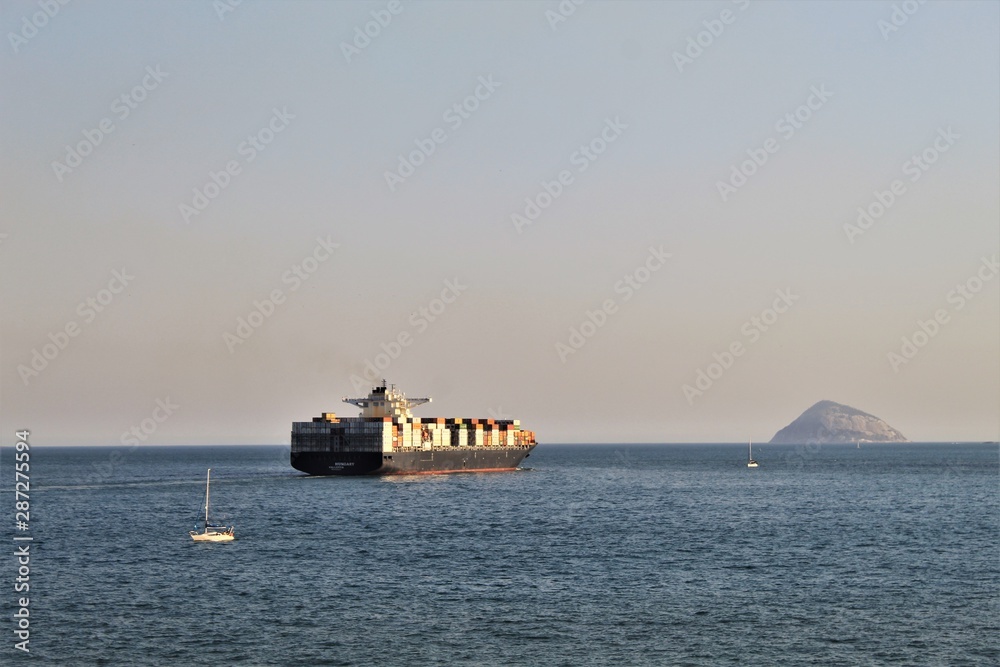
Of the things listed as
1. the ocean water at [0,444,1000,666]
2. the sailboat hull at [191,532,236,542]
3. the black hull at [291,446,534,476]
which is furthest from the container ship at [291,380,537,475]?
the sailboat hull at [191,532,236,542]

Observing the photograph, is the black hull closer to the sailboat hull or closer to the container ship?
the container ship

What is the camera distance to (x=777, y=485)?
170500mm

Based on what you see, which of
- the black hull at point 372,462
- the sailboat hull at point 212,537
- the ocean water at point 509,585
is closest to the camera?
the ocean water at point 509,585

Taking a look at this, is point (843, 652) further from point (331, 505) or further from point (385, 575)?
point (331, 505)

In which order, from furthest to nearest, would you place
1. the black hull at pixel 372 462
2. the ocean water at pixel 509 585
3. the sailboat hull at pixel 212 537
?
the black hull at pixel 372 462, the sailboat hull at pixel 212 537, the ocean water at pixel 509 585

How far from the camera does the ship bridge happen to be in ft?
564

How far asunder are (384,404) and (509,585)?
111 metres

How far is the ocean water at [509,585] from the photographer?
47156 mm

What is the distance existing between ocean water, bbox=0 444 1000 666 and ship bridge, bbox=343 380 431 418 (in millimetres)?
53784

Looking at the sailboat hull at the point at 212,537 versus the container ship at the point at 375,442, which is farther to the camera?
the container ship at the point at 375,442

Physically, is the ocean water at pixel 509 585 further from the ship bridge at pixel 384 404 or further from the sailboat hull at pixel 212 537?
the ship bridge at pixel 384 404

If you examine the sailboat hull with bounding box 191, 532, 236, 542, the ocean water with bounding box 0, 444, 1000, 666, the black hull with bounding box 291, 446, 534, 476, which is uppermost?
the black hull with bounding box 291, 446, 534, 476

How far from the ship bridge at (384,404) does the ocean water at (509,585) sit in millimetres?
53784

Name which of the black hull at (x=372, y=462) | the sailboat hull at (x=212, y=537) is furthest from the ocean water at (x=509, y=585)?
the black hull at (x=372, y=462)
